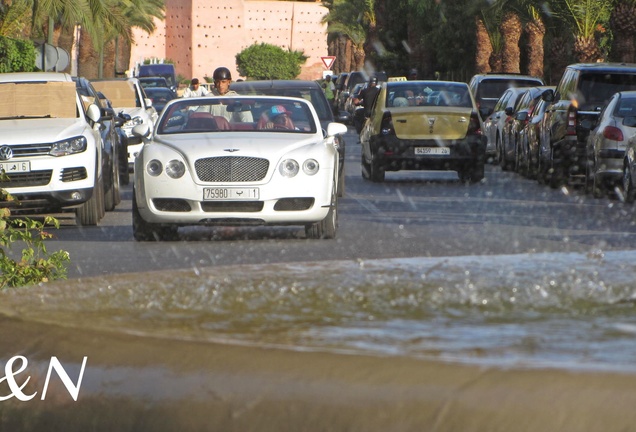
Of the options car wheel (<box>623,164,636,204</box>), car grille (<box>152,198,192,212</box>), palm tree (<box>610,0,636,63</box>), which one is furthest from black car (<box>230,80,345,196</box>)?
palm tree (<box>610,0,636,63</box>)

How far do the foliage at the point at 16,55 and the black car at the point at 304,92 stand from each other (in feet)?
59.1

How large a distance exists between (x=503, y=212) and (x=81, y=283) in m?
13.8

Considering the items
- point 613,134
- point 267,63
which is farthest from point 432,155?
point 267,63

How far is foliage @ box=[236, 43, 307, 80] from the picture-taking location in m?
147

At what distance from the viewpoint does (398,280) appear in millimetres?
3195

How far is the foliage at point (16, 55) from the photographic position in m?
36.9

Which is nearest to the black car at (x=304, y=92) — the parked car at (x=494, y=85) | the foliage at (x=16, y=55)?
the parked car at (x=494, y=85)

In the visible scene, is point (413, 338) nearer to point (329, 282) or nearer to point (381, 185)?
point (329, 282)

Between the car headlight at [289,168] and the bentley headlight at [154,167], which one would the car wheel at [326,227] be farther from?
the bentley headlight at [154,167]

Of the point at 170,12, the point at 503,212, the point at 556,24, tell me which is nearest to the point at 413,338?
the point at 503,212

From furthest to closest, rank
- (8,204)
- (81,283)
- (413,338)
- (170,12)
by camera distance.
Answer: (170,12), (8,204), (81,283), (413,338)

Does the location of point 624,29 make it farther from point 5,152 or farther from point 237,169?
point 237,169

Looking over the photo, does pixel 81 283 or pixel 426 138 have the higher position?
pixel 81 283

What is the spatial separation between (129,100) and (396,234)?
12612 millimetres
